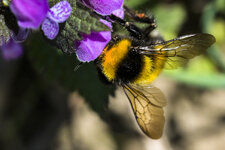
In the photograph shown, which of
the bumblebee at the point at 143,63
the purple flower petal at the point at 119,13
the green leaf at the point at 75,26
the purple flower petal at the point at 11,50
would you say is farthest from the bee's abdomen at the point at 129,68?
the purple flower petal at the point at 11,50

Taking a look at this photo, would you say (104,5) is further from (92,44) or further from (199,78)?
(199,78)

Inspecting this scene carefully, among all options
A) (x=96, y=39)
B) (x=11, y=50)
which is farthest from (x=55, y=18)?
(x=11, y=50)

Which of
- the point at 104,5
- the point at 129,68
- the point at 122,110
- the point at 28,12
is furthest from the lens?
the point at 122,110

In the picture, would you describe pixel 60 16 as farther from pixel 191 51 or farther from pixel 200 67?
pixel 200 67

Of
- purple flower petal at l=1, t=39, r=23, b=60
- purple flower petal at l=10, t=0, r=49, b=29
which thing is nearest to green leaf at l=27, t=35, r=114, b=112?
purple flower petal at l=1, t=39, r=23, b=60

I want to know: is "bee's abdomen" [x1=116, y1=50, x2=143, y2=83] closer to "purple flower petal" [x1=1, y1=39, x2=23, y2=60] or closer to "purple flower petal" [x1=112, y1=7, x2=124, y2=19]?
"purple flower petal" [x1=112, y1=7, x2=124, y2=19]

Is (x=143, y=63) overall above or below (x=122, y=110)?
above
